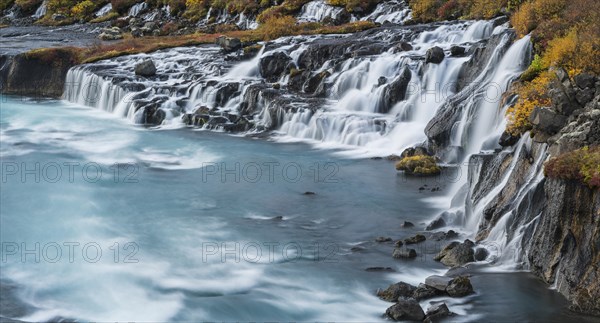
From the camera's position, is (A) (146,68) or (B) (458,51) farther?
(A) (146,68)

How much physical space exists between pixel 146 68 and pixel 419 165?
18.7 m

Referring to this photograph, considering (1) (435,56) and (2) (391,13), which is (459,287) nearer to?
(1) (435,56)

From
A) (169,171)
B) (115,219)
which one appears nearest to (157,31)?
(169,171)

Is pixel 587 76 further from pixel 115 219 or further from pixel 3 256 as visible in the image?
pixel 3 256

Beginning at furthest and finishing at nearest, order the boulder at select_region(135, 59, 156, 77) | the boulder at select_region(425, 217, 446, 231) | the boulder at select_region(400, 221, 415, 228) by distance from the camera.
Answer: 1. the boulder at select_region(135, 59, 156, 77)
2. the boulder at select_region(400, 221, 415, 228)
3. the boulder at select_region(425, 217, 446, 231)

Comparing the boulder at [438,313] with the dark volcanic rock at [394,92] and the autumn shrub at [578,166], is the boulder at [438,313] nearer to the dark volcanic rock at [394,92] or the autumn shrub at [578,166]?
the autumn shrub at [578,166]

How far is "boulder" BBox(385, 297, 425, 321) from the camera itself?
45.6 feet

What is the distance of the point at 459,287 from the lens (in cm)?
1483

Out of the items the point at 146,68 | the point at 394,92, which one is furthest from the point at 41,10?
the point at 394,92

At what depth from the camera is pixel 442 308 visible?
45.8ft

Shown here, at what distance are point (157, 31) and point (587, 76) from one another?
37.7 m

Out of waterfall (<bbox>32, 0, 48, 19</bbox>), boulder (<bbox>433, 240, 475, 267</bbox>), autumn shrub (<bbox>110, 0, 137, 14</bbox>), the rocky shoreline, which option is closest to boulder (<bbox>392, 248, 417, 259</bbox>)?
the rocky shoreline

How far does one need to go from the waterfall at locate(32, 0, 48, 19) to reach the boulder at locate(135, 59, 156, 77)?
97.2 ft

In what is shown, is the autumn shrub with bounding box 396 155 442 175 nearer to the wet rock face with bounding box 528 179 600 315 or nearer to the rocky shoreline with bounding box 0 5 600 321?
the rocky shoreline with bounding box 0 5 600 321
